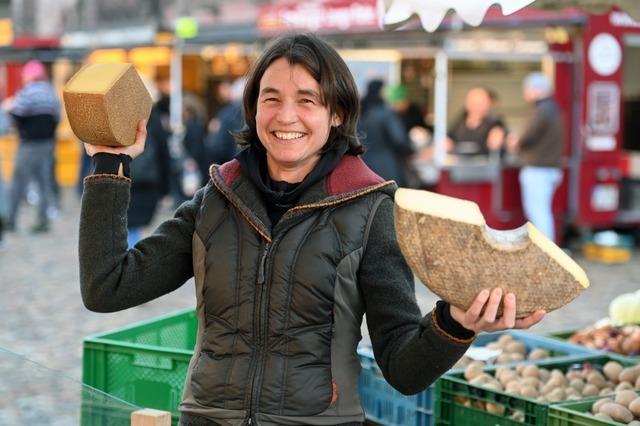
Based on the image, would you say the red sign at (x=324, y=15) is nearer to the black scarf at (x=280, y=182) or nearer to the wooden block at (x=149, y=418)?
the black scarf at (x=280, y=182)

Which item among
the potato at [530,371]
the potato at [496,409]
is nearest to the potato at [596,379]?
the potato at [530,371]

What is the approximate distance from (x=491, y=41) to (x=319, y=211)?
975 cm

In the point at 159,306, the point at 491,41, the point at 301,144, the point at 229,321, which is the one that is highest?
the point at 491,41

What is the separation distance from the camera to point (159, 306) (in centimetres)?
904

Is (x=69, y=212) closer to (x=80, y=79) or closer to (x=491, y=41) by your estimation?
(x=491, y=41)

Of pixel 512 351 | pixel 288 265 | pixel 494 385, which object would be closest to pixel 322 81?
pixel 288 265

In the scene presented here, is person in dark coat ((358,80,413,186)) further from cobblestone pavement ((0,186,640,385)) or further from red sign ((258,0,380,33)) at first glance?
cobblestone pavement ((0,186,640,385))

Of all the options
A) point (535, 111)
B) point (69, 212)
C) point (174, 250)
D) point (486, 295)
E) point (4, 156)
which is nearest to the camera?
point (486, 295)

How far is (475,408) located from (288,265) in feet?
5.46

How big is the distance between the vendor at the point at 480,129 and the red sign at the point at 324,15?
1.42 m

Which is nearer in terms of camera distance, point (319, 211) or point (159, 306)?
point (319, 211)

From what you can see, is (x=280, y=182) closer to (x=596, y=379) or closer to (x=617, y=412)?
(x=617, y=412)

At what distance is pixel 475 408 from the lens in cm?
401

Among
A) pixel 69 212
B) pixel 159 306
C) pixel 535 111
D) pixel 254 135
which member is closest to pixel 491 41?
pixel 535 111
